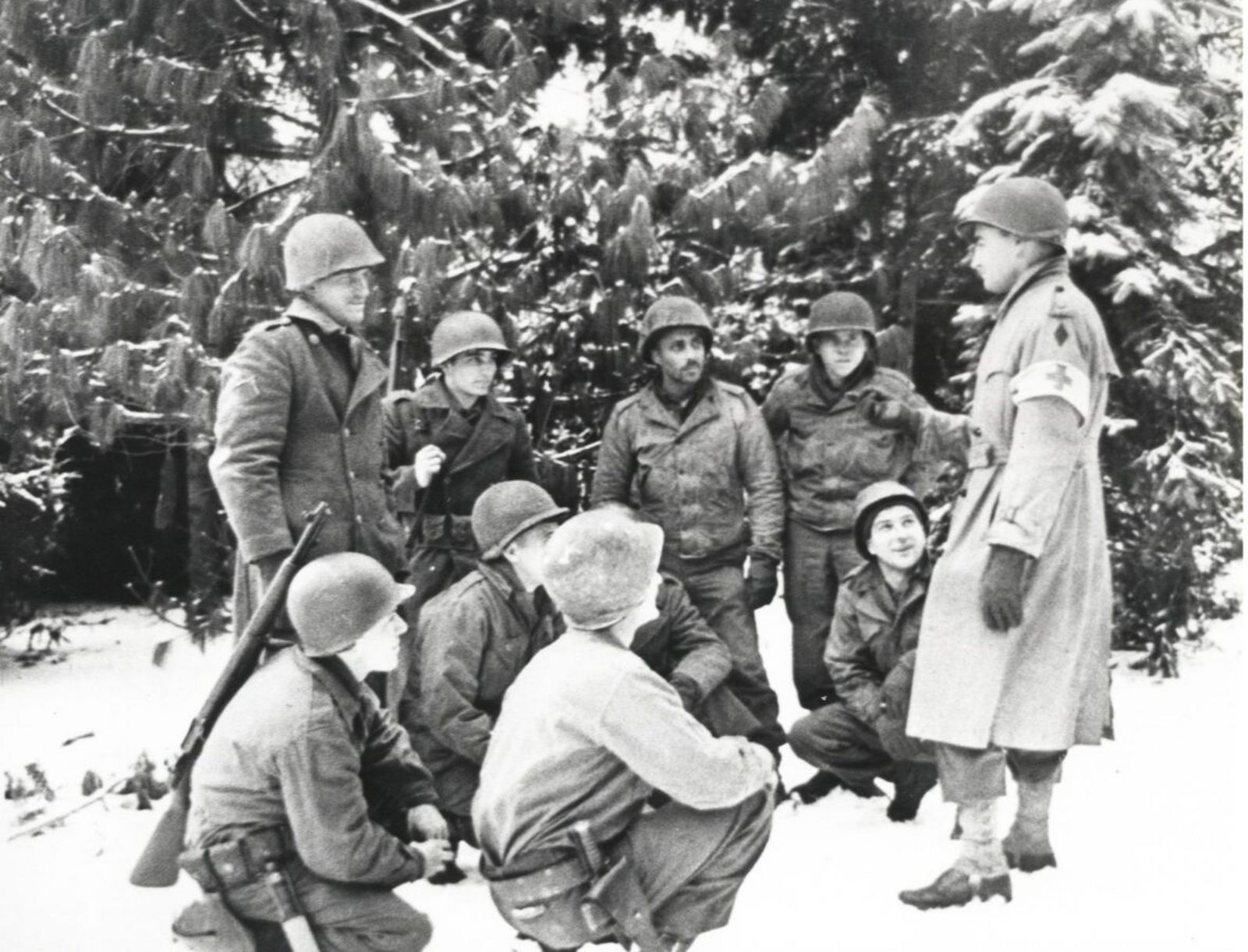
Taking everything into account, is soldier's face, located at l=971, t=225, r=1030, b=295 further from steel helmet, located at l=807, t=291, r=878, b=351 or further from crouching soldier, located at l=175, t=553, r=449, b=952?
crouching soldier, located at l=175, t=553, r=449, b=952

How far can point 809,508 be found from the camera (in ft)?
15.2

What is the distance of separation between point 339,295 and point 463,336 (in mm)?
867

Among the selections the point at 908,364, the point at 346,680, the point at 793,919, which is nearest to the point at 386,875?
the point at 346,680

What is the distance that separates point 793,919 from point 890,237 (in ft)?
12.3

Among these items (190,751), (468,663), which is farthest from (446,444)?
(190,751)

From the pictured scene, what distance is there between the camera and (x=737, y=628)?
458cm

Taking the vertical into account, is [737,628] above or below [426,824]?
above

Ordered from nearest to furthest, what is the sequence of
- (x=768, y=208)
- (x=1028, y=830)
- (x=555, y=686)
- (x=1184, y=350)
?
(x=555, y=686) < (x=1028, y=830) < (x=768, y=208) < (x=1184, y=350)

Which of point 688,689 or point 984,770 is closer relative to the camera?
point 984,770

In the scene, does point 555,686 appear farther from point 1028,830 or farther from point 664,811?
point 1028,830

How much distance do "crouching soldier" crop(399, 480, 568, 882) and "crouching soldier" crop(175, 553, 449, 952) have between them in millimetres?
683

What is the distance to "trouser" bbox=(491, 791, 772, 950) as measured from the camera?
2.62 meters

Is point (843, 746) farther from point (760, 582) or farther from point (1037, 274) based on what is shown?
point (1037, 274)

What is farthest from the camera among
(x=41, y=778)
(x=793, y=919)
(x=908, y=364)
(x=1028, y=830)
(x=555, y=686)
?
(x=908, y=364)
